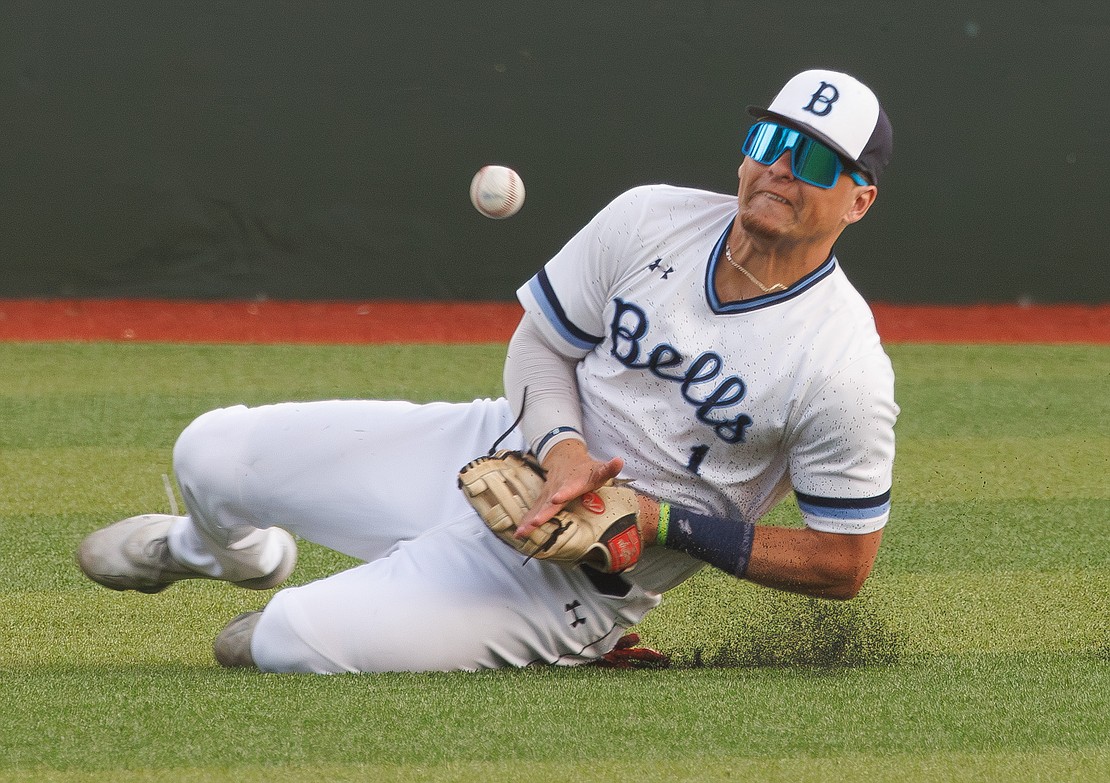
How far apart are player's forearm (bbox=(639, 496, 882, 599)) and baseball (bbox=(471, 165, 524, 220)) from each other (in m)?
3.44

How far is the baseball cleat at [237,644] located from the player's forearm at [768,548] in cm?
89

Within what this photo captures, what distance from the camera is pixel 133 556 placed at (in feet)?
11.0

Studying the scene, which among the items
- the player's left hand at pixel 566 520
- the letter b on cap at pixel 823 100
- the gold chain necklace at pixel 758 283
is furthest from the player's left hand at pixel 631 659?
the letter b on cap at pixel 823 100

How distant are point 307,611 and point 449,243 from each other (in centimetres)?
845

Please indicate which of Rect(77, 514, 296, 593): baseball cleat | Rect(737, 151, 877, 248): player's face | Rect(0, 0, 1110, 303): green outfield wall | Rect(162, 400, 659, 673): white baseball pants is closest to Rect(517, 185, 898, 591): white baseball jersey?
Rect(737, 151, 877, 248): player's face

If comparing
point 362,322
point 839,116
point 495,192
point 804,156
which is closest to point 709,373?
point 804,156

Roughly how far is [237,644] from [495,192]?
11.3 feet

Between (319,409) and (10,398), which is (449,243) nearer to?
(10,398)

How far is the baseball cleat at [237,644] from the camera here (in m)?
3.01

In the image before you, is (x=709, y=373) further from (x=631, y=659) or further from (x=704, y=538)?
(x=631, y=659)

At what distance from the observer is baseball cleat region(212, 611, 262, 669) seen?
9.88ft

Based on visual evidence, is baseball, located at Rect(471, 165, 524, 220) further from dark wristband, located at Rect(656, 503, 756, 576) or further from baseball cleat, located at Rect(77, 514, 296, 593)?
dark wristband, located at Rect(656, 503, 756, 576)

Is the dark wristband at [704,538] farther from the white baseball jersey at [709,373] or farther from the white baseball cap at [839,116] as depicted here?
the white baseball cap at [839,116]

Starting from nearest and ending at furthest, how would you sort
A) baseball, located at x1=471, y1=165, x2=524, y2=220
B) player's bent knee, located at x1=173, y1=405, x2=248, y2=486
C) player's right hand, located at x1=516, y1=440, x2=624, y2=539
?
player's right hand, located at x1=516, y1=440, x2=624, y2=539 → player's bent knee, located at x1=173, y1=405, x2=248, y2=486 → baseball, located at x1=471, y1=165, x2=524, y2=220
